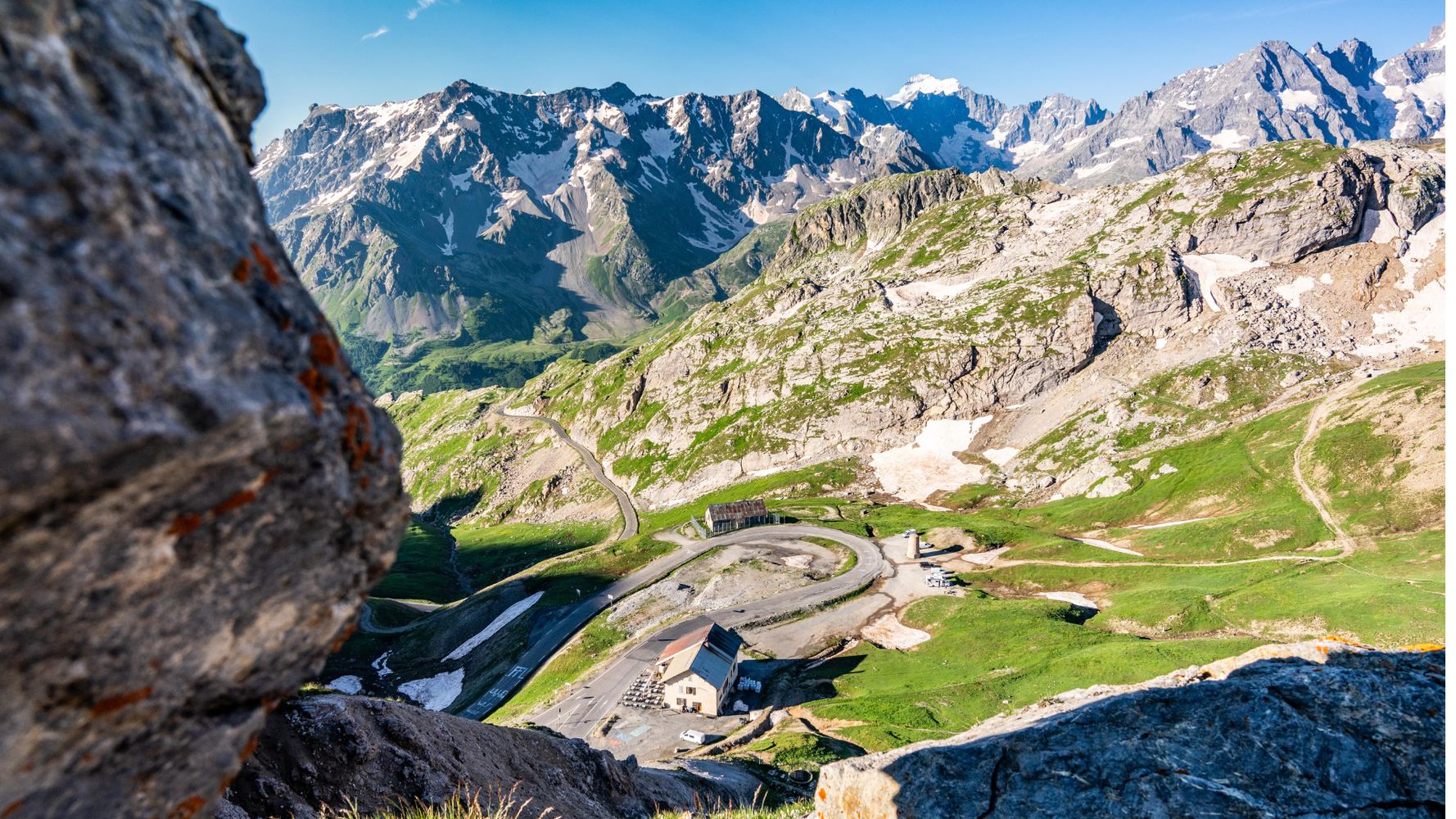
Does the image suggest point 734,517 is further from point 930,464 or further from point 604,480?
point 604,480

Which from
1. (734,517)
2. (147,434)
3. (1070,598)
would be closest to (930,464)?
(734,517)

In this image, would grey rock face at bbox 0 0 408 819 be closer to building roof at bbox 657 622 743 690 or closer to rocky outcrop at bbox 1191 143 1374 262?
building roof at bbox 657 622 743 690

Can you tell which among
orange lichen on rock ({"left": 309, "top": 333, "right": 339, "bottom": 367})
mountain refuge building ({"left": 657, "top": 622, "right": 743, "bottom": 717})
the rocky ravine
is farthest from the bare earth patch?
orange lichen on rock ({"left": 309, "top": 333, "right": 339, "bottom": 367})

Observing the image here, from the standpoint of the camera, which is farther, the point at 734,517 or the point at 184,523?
the point at 734,517

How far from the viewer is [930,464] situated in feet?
393

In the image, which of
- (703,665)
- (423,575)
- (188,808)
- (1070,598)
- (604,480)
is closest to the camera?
(188,808)

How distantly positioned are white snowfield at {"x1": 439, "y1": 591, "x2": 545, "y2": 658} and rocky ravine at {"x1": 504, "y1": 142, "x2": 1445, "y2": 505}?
56963 millimetres

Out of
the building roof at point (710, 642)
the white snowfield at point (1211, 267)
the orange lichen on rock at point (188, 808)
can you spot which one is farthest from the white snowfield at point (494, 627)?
the white snowfield at point (1211, 267)

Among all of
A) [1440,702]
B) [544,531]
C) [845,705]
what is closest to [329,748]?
[1440,702]

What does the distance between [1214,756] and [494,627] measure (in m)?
82.5

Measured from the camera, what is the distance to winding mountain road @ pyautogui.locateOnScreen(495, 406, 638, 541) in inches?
4952

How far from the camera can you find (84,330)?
3730 mm

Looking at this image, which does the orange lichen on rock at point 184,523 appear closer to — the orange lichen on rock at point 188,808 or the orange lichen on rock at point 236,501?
the orange lichen on rock at point 236,501

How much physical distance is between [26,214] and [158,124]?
1.60 m
